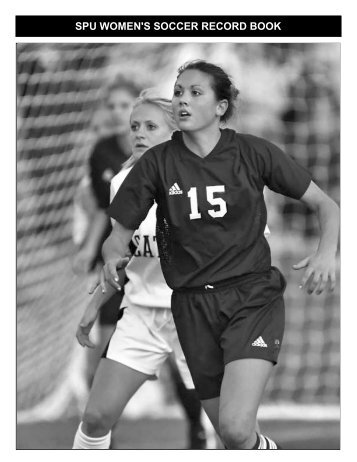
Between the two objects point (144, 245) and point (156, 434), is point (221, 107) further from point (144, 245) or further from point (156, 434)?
point (156, 434)

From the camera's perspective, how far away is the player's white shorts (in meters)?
4.17

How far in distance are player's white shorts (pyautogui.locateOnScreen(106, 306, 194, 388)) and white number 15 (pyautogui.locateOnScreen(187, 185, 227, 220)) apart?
781 millimetres

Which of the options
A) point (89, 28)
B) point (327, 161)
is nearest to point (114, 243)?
point (89, 28)

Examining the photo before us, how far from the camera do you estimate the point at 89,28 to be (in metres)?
4.90

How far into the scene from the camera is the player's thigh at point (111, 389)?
4.05 meters

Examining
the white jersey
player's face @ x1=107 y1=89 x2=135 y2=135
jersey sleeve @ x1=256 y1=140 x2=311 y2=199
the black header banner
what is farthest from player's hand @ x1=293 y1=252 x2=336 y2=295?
player's face @ x1=107 y1=89 x2=135 y2=135

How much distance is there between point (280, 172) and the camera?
3734 millimetres

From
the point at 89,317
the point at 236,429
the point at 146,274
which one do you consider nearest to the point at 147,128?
the point at 146,274

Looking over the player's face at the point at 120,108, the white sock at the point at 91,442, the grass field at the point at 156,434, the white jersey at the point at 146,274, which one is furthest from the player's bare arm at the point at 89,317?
the player's face at the point at 120,108

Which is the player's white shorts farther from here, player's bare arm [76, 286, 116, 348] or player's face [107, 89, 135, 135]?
player's face [107, 89, 135, 135]

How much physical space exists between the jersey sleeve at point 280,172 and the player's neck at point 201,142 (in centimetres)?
18

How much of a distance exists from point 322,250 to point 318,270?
0.10 meters

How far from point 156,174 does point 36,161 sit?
6.08 ft

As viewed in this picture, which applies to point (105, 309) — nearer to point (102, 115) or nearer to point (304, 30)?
point (102, 115)
